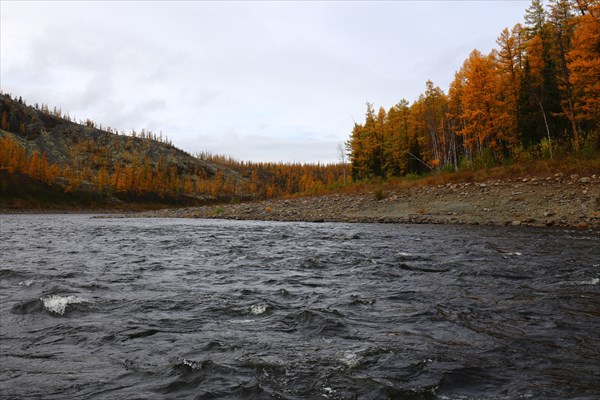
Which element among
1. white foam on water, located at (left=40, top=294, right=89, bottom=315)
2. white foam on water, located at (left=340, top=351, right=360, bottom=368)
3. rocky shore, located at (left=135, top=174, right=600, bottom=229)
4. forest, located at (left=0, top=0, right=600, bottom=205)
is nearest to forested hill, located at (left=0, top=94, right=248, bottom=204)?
forest, located at (left=0, top=0, right=600, bottom=205)

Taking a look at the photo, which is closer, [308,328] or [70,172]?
[308,328]

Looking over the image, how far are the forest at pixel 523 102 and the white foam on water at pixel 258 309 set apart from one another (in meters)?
31.1

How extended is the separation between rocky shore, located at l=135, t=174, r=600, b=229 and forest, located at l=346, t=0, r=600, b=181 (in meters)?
5.71

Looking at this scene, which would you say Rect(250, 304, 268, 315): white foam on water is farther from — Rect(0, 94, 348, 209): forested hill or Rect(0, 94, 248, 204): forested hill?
Rect(0, 94, 248, 204): forested hill

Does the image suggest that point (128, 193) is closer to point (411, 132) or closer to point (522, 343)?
point (411, 132)

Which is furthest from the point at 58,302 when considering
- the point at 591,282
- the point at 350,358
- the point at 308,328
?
the point at 591,282

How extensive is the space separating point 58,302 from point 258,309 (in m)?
4.37

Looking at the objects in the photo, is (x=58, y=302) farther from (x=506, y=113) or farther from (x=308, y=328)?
(x=506, y=113)

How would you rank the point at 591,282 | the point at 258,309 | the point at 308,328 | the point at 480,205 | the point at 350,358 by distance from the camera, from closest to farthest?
the point at 350,358 → the point at 308,328 → the point at 258,309 → the point at 591,282 → the point at 480,205

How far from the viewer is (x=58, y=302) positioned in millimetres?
8398

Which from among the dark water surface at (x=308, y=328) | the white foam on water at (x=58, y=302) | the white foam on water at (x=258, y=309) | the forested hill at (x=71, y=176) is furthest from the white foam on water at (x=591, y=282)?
the forested hill at (x=71, y=176)

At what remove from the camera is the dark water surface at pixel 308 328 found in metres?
4.71

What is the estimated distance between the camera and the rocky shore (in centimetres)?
2378

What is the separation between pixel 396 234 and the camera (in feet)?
73.0
